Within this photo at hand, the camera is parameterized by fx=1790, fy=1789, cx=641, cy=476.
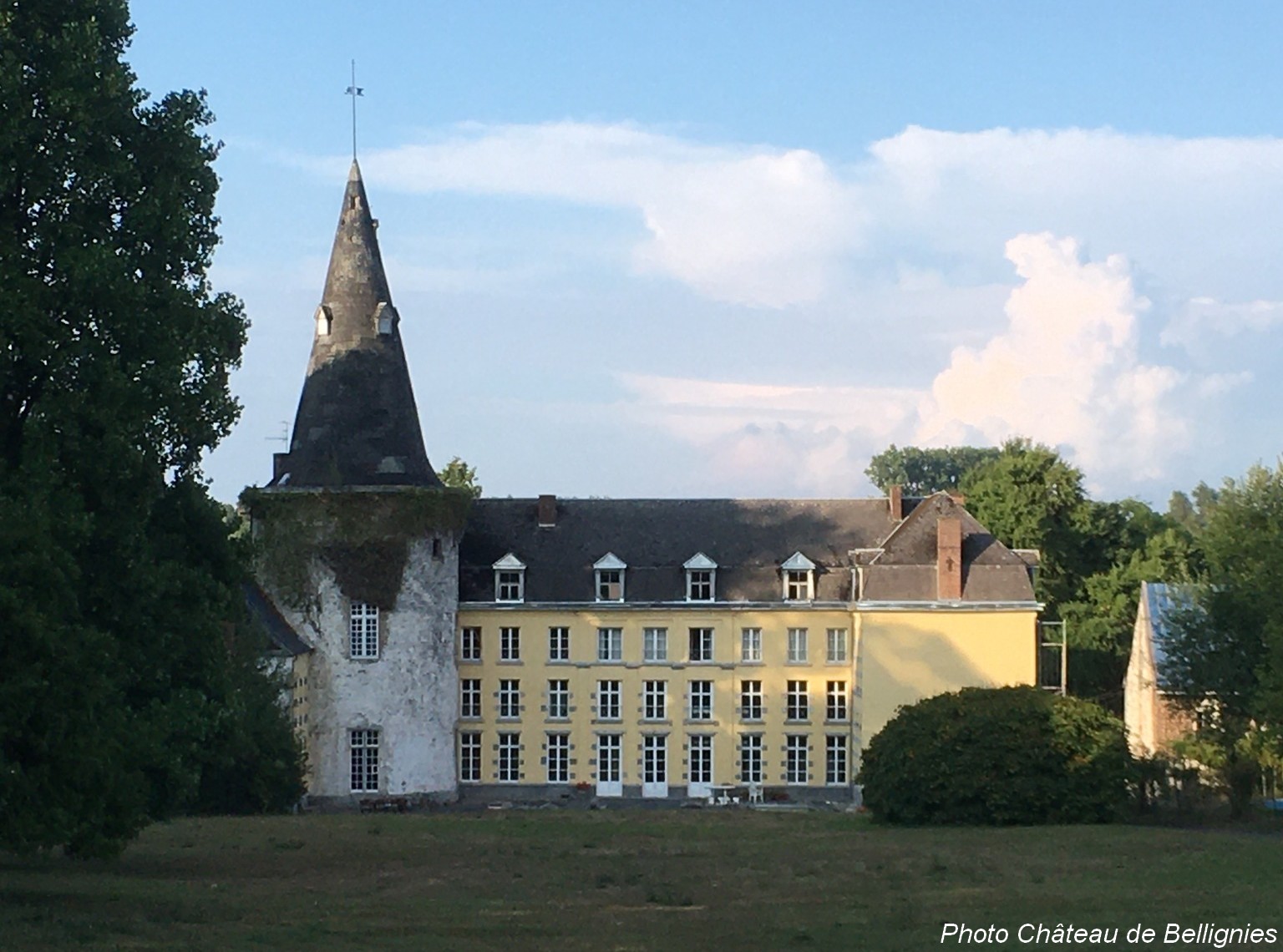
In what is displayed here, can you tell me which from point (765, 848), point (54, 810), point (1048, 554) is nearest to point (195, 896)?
point (54, 810)

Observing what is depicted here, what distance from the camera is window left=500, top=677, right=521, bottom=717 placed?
5612 cm

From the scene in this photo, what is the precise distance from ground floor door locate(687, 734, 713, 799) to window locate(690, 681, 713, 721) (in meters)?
0.62

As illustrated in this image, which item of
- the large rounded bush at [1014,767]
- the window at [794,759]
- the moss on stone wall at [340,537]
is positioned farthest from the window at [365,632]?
the large rounded bush at [1014,767]

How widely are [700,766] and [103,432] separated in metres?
36.8

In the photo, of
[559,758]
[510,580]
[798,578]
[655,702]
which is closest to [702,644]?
[655,702]

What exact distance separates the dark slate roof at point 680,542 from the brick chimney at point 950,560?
0.68 metres

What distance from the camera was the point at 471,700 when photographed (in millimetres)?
56219

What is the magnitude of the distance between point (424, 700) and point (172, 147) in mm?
32020

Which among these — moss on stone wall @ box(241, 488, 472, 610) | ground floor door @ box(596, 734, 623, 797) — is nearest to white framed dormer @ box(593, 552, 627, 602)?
ground floor door @ box(596, 734, 623, 797)

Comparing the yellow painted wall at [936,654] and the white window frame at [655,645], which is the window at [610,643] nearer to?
the white window frame at [655,645]

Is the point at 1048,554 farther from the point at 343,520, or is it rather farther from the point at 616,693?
the point at 343,520

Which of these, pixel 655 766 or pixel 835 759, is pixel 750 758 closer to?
pixel 835 759

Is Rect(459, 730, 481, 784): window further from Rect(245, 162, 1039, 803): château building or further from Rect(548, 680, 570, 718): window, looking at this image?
Rect(548, 680, 570, 718): window

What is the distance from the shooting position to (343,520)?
52.0 m
